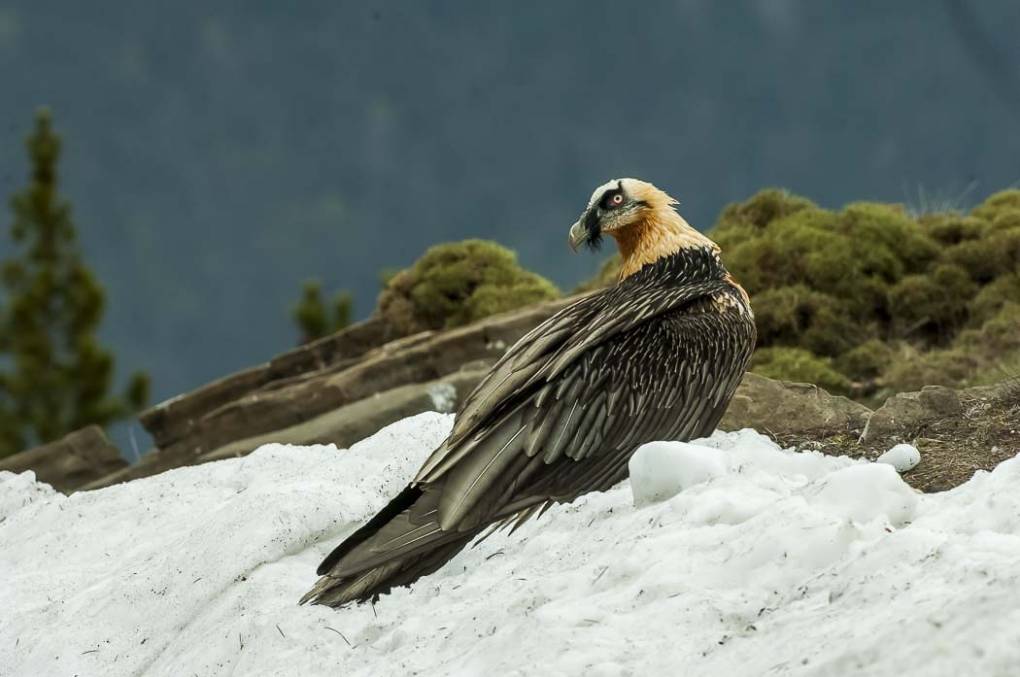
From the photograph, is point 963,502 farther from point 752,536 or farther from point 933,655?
point 933,655

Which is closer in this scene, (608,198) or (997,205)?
(608,198)

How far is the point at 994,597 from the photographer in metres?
4.92

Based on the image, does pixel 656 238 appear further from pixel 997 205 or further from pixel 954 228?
pixel 997 205

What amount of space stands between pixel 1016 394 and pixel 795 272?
31.1 ft

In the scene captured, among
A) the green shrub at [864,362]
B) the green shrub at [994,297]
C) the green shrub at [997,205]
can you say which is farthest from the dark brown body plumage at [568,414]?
the green shrub at [997,205]

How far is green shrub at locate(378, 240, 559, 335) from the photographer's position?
1977 cm

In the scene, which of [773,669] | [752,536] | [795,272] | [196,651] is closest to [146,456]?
[196,651]

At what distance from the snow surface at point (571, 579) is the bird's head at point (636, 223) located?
143cm

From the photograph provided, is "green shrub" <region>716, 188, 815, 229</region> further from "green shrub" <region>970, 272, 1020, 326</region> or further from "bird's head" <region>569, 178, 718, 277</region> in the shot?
"bird's head" <region>569, 178, 718, 277</region>

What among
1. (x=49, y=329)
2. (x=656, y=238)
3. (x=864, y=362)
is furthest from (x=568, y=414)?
(x=49, y=329)

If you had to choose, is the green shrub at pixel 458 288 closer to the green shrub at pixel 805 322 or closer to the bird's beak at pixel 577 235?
the green shrub at pixel 805 322

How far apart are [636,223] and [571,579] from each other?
11.7ft

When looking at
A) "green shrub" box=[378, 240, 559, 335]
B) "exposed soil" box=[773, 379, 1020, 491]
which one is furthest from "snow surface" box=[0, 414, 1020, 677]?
"green shrub" box=[378, 240, 559, 335]

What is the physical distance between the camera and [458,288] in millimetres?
20219
